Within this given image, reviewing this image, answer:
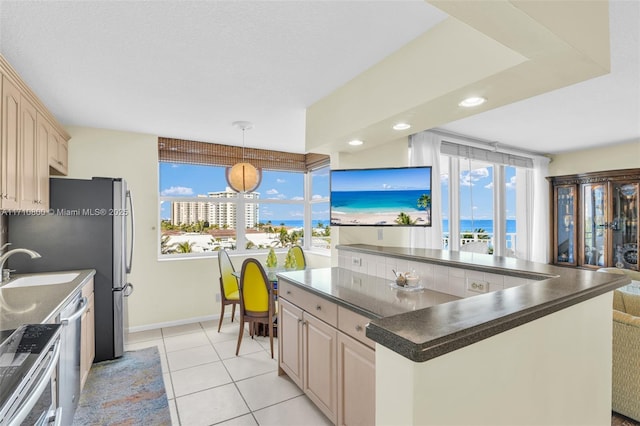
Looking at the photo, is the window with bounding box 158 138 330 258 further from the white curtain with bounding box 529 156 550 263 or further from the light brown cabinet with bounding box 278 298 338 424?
the white curtain with bounding box 529 156 550 263

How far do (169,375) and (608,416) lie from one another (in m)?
2.99

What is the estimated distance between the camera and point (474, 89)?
1.69 meters

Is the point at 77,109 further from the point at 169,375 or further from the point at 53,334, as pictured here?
the point at 169,375

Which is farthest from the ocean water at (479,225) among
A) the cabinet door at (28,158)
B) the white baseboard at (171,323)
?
the cabinet door at (28,158)

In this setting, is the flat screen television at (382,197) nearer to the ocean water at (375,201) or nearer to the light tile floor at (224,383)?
the ocean water at (375,201)

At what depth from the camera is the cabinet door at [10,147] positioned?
1914 mm

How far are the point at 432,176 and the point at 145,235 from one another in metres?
3.48

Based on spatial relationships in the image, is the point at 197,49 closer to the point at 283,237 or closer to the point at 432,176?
the point at 432,176

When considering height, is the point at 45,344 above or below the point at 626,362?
above

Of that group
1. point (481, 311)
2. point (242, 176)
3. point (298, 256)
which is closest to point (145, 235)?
point (242, 176)

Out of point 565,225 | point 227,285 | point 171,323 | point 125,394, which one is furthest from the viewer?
point 565,225

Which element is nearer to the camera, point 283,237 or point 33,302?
point 33,302

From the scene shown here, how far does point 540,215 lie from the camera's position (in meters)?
5.13

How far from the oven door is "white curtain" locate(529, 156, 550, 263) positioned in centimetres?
598
